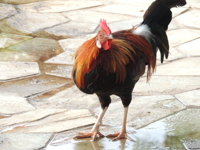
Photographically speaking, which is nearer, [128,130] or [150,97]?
[128,130]

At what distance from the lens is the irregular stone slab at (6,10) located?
347 inches

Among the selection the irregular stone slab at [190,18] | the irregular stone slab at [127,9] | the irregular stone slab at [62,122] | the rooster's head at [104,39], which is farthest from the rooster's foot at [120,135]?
the irregular stone slab at [127,9]

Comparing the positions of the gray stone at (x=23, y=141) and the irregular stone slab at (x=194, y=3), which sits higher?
the irregular stone slab at (x=194, y=3)

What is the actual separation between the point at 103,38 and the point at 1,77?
3.02 meters

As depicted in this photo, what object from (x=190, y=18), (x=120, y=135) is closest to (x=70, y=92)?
(x=120, y=135)

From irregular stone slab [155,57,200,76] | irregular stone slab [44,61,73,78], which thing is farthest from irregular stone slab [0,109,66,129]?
irregular stone slab [155,57,200,76]

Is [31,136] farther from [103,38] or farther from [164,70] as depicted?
[164,70]

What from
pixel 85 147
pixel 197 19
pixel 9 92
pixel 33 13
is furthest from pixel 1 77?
pixel 197 19

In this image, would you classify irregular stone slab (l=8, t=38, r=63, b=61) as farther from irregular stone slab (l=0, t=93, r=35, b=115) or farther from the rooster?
the rooster

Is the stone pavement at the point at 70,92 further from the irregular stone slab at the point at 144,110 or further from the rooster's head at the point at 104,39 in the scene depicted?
the rooster's head at the point at 104,39

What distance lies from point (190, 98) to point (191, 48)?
233cm

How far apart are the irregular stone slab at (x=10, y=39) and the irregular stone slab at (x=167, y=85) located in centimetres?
318

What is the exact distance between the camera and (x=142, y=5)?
9.92 meters

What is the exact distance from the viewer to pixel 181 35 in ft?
24.6
